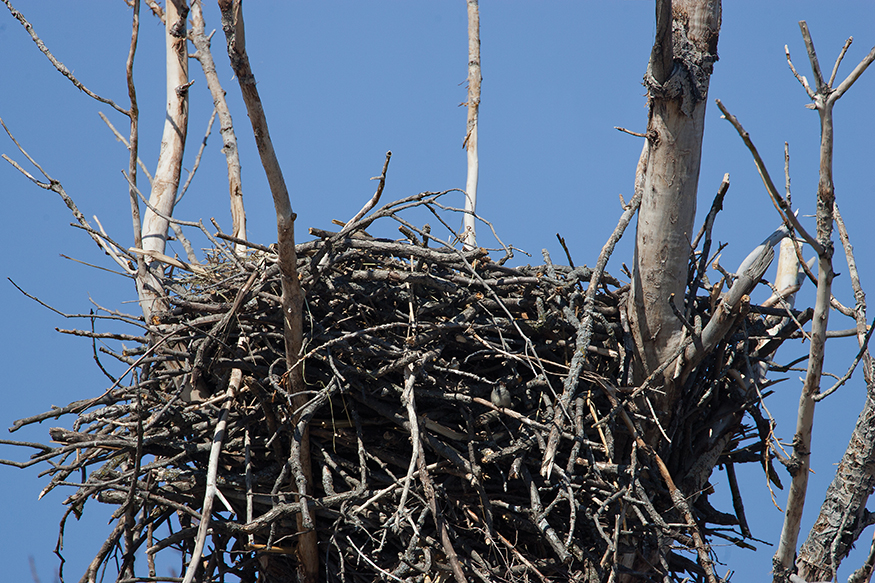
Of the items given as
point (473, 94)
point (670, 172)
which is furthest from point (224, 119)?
point (670, 172)

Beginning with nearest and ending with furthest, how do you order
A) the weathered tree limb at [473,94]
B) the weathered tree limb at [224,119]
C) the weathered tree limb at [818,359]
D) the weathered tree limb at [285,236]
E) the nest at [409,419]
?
1. the weathered tree limb at [818,359]
2. the weathered tree limb at [285,236]
3. the nest at [409,419]
4. the weathered tree limb at [224,119]
5. the weathered tree limb at [473,94]

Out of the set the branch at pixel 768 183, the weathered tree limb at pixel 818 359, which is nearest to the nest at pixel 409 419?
the weathered tree limb at pixel 818 359

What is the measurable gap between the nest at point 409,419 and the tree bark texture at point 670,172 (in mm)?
157

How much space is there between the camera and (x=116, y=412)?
131 inches

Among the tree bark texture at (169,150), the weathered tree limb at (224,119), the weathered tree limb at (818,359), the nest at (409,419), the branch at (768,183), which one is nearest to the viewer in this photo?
the branch at (768,183)

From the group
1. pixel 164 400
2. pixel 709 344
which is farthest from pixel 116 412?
pixel 709 344

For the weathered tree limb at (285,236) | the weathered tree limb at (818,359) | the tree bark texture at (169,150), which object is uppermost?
the tree bark texture at (169,150)

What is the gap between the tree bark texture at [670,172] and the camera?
2.89m

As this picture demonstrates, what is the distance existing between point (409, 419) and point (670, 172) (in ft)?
4.47

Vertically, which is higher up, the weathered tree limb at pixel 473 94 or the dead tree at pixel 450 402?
the weathered tree limb at pixel 473 94

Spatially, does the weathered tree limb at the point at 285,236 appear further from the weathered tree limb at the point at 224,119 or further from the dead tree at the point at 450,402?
the weathered tree limb at the point at 224,119

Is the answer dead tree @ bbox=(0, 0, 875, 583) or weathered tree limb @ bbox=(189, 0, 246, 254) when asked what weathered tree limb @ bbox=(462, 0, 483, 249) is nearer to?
weathered tree limb @ bbox=(189, 0, 246, 254)

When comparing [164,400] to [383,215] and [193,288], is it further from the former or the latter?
[383,215]

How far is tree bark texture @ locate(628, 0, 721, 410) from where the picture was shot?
9.47 feet
